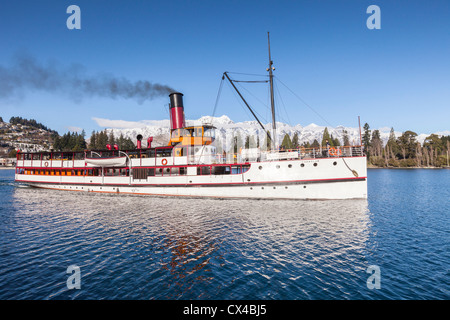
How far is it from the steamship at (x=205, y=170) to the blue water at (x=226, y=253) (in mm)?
4007

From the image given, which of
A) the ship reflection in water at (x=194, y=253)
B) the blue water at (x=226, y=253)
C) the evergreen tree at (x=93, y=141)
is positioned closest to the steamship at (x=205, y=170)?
the blue water at (x=226, y=253)

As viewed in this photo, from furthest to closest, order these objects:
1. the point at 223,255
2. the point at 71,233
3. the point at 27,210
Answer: the point at 27,210
the point at 71,233
the point at 223,255

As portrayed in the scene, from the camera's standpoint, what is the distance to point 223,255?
1180 cm

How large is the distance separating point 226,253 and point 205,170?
17645mm

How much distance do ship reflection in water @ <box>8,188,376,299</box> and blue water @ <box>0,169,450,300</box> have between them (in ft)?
0.17

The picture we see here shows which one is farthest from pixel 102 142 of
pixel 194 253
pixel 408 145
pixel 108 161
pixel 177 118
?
pixel 408 145

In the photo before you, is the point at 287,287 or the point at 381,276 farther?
the point at 381,276

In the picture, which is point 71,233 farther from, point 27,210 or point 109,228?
point 27,210

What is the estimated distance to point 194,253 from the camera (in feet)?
39.7

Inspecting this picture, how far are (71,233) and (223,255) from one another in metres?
10.8

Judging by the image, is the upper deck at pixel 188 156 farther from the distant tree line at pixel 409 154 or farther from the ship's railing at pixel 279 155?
the distant tree line at pixel 409 154

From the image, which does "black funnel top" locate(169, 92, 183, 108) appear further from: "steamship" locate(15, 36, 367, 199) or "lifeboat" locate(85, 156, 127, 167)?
"lifeboat" locate(85, 156, 127, 167)

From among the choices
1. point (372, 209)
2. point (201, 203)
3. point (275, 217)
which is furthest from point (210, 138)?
point (372, 209)

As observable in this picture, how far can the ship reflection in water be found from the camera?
8.75 m
